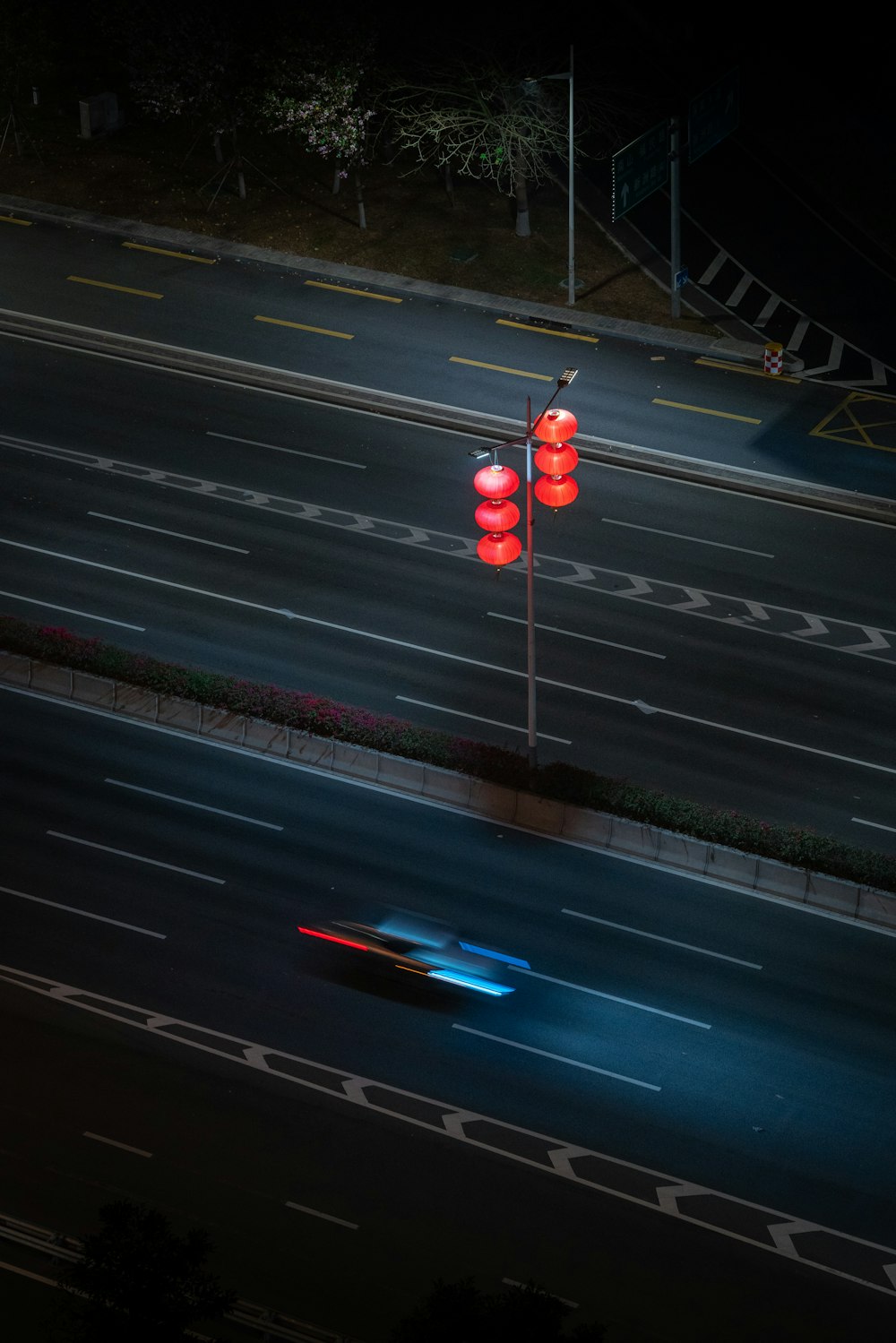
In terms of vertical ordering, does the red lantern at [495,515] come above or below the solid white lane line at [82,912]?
above

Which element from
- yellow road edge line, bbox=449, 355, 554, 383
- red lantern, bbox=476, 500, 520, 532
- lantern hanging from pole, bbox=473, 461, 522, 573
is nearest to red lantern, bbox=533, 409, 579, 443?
lantern hanging from pole, bbox=473, 461, 522, 573

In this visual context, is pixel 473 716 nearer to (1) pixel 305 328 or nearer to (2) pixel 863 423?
(2) pixel 863 423

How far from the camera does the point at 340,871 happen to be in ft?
126

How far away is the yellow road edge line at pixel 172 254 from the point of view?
63.8 m

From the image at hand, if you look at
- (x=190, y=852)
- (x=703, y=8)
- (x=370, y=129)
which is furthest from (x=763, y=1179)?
(x=703, y=8)

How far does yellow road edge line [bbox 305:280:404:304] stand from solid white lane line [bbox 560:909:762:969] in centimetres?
3069

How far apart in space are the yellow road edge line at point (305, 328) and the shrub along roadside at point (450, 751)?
61.0 feet

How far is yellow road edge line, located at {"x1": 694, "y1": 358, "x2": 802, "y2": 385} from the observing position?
57000 mm

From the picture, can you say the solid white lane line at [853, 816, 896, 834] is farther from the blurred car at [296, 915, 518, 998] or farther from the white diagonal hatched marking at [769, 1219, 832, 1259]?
the white diagonal hatched marking at [769, 1219, 832, 1259]

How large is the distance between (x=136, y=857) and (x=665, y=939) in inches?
468

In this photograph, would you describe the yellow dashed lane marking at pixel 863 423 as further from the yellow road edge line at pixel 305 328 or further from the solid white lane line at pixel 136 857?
the solid white lane line at pixel 136 857

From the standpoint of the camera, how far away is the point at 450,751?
4100 centimetres

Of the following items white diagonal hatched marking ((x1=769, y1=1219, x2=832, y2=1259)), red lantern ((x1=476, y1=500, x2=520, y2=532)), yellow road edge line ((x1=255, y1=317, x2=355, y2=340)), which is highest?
yellow road edge line ((x1=255, y1=317, x2=355, y2=340))

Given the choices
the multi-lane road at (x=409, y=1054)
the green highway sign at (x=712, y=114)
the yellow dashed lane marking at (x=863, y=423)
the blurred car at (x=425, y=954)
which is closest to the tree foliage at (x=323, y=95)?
the green highway sign at (x=712, y=114)
